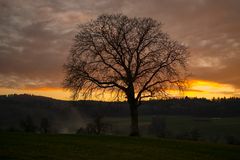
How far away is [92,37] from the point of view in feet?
144

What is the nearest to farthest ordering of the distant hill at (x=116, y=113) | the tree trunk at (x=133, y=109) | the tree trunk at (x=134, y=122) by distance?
the tree trunk at (x=134, y=122) < the tree trunk at (x=133, y=109) < the distant hill at (x=116, y=113)

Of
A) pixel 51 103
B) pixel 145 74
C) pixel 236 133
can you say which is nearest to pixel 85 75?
pixel 145 74

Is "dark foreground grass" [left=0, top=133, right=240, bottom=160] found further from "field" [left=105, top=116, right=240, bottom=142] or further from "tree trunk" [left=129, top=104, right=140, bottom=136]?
"field" [left=105, top=116, right=240, bottom=142]

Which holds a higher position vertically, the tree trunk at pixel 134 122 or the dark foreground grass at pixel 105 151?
the tree trunk at pixel 134 122

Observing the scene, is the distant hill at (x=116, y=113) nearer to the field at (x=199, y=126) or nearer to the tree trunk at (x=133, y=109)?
the field at (x=199, y=126)

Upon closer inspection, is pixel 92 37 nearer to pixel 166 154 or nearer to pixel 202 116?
pixel 166 154

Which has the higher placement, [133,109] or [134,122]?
[133,109]

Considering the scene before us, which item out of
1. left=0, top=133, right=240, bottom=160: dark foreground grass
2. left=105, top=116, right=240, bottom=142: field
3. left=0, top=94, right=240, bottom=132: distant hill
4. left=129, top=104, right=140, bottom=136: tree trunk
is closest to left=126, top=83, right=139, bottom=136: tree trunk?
left=129, top=104, right=140, bottom=136: tree trunk

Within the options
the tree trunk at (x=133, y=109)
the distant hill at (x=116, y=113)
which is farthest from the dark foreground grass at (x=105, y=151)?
the distant hill at (x=116, y=113)

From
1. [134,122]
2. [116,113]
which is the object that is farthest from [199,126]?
[134,122]

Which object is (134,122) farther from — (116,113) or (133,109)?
(116,113)

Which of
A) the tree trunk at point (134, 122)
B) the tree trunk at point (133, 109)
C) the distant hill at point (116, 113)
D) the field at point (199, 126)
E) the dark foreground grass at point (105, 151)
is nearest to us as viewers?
the dark foreground grass at point (105, 151)

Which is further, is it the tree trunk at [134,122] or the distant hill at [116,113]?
the distant hill at [116,113]

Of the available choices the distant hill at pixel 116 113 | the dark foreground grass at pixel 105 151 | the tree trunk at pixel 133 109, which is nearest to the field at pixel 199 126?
the distant hill at pixel 116 113
